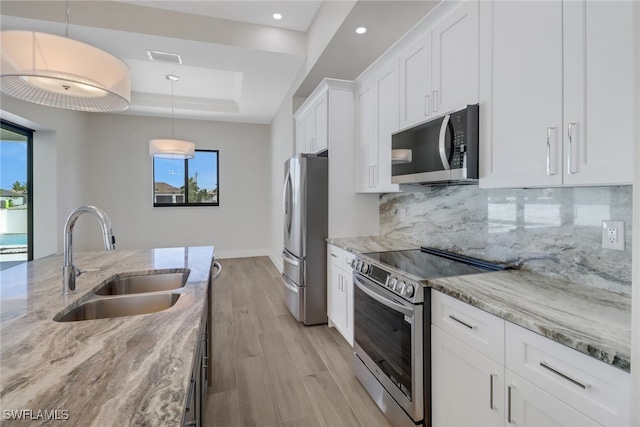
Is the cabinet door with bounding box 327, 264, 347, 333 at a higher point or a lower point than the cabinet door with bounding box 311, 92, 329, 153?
lower

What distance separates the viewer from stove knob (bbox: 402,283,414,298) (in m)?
1.56

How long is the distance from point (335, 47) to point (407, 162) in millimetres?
1521

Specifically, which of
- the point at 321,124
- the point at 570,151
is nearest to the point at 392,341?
the point at 570,151

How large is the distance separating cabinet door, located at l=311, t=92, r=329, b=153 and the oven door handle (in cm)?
161

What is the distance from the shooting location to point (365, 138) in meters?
2.89

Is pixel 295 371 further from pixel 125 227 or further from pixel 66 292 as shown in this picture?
pixel 125 227

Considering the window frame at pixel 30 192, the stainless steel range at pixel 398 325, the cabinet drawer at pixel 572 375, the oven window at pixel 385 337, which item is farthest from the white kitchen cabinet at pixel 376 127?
the window frame at pixel 30 192

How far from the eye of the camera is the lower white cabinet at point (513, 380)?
34.3 inches

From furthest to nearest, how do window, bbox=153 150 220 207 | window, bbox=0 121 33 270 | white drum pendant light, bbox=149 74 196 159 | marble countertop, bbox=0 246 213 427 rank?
window, bbox=153 150 220 207 → white drum pendant light, bbox=149 74 196 159 → window, bbox=0 121 33 270 → marble countertop, bbox=0 246 213 427

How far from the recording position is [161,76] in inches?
180

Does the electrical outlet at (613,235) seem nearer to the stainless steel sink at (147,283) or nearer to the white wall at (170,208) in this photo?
the stainless steel sink at (147,283)

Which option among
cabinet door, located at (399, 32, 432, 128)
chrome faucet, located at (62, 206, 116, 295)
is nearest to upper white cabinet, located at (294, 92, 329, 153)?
cabinet door, located at (399, 32, 432, 128)

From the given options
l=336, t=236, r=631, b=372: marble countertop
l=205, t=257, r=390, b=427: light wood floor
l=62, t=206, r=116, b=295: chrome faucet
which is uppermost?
l=62, t=206, r=116, b=295: chrome faucet

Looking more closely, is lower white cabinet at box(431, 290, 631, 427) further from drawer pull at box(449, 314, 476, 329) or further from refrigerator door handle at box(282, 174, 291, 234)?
refrigerator door handle at box(282, 174, 291, 234)
